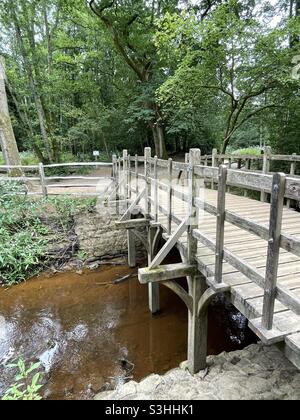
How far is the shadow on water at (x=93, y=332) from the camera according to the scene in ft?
13.8

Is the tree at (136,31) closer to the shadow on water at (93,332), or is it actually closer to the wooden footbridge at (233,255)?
the shadow on water at (93,332)

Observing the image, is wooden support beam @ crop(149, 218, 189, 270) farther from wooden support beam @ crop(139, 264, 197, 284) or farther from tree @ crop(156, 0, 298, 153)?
tree @ crop(156, 0, 298, 153)

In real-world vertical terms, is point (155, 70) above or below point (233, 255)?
above

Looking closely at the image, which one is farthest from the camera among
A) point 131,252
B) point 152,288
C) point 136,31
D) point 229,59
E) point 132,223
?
point 136,31

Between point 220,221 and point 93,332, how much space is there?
3824 mm

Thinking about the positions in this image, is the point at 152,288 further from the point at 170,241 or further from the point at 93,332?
the point at 170,241

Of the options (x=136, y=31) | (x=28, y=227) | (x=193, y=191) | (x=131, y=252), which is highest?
(x=136, y=31)

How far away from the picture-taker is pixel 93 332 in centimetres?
515

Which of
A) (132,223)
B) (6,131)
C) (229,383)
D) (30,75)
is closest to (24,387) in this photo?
(229,383)

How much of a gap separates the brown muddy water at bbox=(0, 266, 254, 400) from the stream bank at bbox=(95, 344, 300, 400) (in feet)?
2.49

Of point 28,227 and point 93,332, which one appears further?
point 28,227

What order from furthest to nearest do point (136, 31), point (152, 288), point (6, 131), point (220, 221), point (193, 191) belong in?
point (136, 31), point (6, 131), point (152, 288), point (193, 191), point (220, 221)
